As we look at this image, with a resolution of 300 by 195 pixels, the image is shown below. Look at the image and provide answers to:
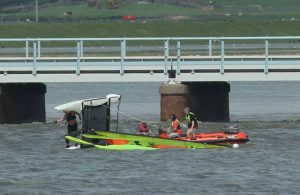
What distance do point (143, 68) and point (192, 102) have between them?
8.37ft

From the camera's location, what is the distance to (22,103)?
217 ft

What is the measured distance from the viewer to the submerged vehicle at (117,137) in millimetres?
53188

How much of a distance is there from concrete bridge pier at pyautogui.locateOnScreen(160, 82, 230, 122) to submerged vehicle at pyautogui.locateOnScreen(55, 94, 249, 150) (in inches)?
344

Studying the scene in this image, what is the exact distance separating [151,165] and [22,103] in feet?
60.3

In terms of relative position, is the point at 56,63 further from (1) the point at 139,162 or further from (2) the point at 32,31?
(2) the point at 32,31

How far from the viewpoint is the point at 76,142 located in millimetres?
53500

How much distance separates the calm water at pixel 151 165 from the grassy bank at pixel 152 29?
64.5m

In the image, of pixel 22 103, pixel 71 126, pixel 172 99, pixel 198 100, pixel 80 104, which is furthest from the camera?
pixel 22 103

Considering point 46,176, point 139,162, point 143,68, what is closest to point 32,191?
point 46,176

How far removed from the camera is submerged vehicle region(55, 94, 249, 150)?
5319cm

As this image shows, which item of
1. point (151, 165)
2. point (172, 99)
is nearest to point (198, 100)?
point (172, 99)

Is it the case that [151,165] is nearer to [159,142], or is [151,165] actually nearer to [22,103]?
[159,142]

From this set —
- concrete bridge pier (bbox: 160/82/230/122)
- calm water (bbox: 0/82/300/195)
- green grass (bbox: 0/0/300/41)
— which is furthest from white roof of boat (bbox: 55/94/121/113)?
green grass (bbox: 0/0/300/41)

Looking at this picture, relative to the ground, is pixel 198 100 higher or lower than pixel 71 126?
higher
